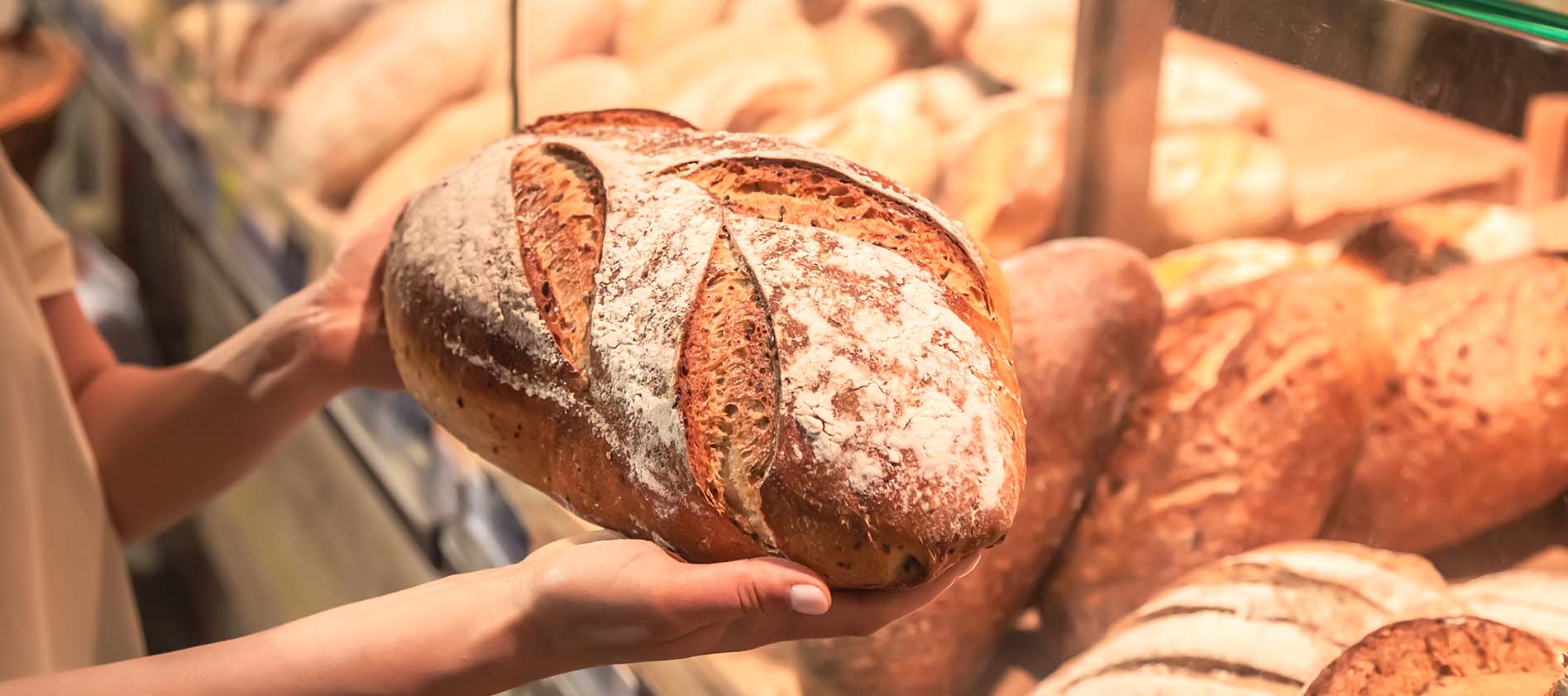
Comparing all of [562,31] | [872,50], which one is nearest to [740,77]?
[872,50]

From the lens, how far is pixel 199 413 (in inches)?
52.8

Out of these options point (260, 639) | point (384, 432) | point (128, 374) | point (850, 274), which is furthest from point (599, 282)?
point (384, 432)

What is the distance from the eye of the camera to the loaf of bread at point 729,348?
2.59 ft

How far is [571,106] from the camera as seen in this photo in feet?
5.23

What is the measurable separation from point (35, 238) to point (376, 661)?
31.5 inches

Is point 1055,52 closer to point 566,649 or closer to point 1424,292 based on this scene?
point 1424,292

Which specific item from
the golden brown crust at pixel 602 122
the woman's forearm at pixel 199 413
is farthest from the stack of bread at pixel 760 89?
the woman's forearm at pixel 199 413

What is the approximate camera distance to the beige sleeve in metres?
1.32

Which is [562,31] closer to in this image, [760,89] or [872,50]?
[760,89]

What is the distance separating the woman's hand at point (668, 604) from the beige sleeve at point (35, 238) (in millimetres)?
846

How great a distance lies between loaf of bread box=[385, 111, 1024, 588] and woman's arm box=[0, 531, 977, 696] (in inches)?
1.5

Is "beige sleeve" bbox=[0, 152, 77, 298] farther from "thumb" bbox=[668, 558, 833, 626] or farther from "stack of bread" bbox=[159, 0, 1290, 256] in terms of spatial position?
"thumb" bbox=[668, 558, 833, 626]

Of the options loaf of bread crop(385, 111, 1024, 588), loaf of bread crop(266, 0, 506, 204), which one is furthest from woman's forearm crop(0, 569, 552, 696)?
loaf of bread crop(266, 0, 506, 204)

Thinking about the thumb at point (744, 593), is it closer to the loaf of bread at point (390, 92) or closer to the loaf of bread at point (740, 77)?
the loaf of bread at point (740, 77)
